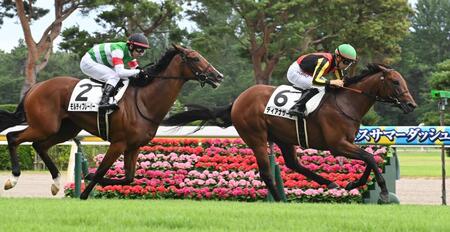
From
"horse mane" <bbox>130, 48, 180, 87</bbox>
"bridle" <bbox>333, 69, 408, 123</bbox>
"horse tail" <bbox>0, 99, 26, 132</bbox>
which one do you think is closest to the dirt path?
"horse tail" <bbox>0, 99, 26, 132</bbox>

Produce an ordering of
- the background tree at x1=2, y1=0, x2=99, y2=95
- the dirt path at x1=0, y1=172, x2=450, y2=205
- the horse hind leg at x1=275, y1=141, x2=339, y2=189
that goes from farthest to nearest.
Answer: the background tree at x1=2, y1=0, x2=99, y2=95 → the dirt path at x1=0, y1=172, x2=450, y2=205 → the horse hind leg at x1=275, y1=141, x2=339, y2=189

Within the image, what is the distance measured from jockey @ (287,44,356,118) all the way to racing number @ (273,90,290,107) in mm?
176

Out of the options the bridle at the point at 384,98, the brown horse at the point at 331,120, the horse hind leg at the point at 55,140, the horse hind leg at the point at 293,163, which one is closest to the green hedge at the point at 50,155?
the horse hind leg at the point at 55,140

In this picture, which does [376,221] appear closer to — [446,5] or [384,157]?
[384,157]

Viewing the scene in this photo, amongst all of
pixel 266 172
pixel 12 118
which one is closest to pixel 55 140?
pixel 12 118

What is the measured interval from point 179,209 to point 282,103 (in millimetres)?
2605

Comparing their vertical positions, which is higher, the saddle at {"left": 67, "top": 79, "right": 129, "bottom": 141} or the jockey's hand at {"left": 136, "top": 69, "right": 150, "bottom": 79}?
the jockey's hand at {"left": 136, "top": 69, "right": 150, "bottom": 79}

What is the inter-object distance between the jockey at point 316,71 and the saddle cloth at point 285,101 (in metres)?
0.05

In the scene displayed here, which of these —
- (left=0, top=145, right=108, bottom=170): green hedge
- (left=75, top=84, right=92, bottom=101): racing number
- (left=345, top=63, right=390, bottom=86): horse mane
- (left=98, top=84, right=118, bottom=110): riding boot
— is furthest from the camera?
(left=0, top=145, right=108, bottom=170): green hedge

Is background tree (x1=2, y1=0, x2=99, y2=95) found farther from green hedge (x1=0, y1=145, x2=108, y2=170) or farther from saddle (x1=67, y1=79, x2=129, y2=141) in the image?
saddle (x1=67, y1=79, x2=129, y2=141)

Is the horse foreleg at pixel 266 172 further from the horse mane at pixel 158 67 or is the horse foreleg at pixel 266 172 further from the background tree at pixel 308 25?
the background tree at pixel 308 25

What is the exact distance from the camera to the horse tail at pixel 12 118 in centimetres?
905

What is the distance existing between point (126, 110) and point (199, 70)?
2.81 feet

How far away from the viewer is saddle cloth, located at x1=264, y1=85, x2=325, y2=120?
27.9ft
